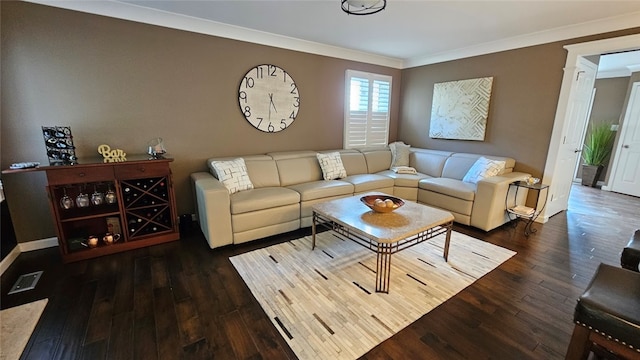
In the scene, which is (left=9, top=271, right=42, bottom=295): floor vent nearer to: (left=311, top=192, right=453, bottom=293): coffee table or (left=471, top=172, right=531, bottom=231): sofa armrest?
(left=311, top=192, right=453, bottom=293): coffee table

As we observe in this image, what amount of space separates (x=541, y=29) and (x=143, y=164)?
194 inches

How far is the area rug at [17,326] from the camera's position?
5.14ft

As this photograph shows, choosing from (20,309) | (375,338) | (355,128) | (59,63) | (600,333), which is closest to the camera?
(600,333)

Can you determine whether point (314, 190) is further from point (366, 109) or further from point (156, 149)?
point (366, 109)

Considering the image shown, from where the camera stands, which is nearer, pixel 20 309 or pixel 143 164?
pixel 20 309

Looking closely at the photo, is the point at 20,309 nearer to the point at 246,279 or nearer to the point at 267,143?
the point at 246,279

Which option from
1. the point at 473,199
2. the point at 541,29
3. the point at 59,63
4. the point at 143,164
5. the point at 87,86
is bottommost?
the point at 473,199

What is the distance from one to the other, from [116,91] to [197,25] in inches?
46.8

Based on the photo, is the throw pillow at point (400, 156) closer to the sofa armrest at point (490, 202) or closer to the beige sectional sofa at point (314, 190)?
the beige sectional sofa at point (314, 190)

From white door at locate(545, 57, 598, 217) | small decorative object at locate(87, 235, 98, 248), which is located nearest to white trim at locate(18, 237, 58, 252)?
small decorative object at locate(87, 235, 98, 248)

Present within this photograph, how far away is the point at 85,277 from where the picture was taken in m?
2.29

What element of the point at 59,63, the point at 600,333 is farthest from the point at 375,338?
the point at 59,63

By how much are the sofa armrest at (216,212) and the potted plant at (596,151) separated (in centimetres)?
737

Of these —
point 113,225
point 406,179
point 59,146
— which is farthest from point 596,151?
point 59,146
